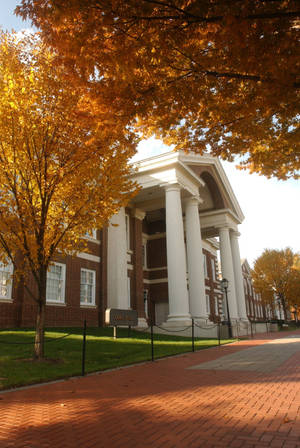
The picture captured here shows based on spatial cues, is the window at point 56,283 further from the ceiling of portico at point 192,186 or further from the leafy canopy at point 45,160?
the leafy canopy at point 45,160

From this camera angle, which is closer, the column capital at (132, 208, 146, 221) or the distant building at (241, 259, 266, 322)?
the column capital at (132, 208, 146, 221)

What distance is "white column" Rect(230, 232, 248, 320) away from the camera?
31578 mm

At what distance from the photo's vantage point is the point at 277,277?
46062 mm

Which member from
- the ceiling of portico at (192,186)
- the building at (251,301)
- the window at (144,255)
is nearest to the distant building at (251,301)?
the building at (251,301)

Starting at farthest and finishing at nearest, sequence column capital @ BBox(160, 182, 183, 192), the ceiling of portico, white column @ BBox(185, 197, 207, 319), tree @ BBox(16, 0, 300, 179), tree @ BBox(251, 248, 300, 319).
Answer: tree @ BBox(251, 248, 300, 319) < white column @ BBox(185, 197, 207, 319) < the ceiling of portico < column capital @ BBox(160, 182, 183, 192) < tree @ BBox(16, 0, 300, 179)

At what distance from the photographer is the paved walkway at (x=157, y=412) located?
376cm

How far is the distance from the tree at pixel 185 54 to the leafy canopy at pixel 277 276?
40.1 metres

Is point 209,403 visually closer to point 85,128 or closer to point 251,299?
point 85,128

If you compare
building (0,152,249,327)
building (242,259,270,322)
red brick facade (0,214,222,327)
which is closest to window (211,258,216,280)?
building (0,152,249,327)

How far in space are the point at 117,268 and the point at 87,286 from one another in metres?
2.41

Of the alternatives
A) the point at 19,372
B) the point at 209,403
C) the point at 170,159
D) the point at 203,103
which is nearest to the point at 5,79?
the point at 203,103

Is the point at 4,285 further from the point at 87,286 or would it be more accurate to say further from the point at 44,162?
the point at 44,162

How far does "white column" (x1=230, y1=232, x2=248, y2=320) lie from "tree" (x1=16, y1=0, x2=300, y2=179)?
24820 millimetres

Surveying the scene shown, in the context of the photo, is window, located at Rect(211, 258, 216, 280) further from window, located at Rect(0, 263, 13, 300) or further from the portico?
window, located at Rect(0, 263, 13, 300)
